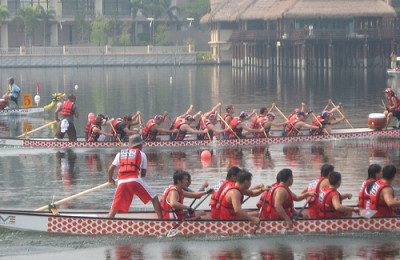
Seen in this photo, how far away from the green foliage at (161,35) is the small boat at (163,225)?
10190 cm

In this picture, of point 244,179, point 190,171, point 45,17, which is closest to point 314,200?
point 244,179

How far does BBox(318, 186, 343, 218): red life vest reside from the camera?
1702 cm

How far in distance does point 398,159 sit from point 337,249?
11.4 meters

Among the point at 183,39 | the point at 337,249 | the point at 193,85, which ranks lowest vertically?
the point at 337,249

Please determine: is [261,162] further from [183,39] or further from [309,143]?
[183,39]

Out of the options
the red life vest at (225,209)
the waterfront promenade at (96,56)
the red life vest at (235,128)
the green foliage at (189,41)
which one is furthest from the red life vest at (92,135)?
the green foliage at (189,41)

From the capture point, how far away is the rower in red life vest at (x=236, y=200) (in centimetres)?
1678

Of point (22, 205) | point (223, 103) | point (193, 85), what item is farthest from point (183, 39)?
point (22, 205)

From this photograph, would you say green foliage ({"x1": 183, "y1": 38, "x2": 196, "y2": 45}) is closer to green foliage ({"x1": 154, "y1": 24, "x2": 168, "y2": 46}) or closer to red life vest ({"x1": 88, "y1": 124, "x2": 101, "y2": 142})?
green foliage ({"x1": 154, "y1": 24, "x2": 168, "y2": 46})

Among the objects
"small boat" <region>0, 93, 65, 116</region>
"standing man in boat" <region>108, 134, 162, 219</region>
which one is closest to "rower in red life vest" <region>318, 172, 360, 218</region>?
"standing man in boat" <region>108, 134, 162, 219</region>

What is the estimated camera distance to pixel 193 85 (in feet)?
253

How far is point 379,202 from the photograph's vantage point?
17.2 meters

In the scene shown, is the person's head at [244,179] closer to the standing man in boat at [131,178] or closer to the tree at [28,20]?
the standing man in boat at [131,178]

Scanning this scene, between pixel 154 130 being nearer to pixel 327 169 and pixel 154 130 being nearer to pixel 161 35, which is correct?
pixel 327 169
